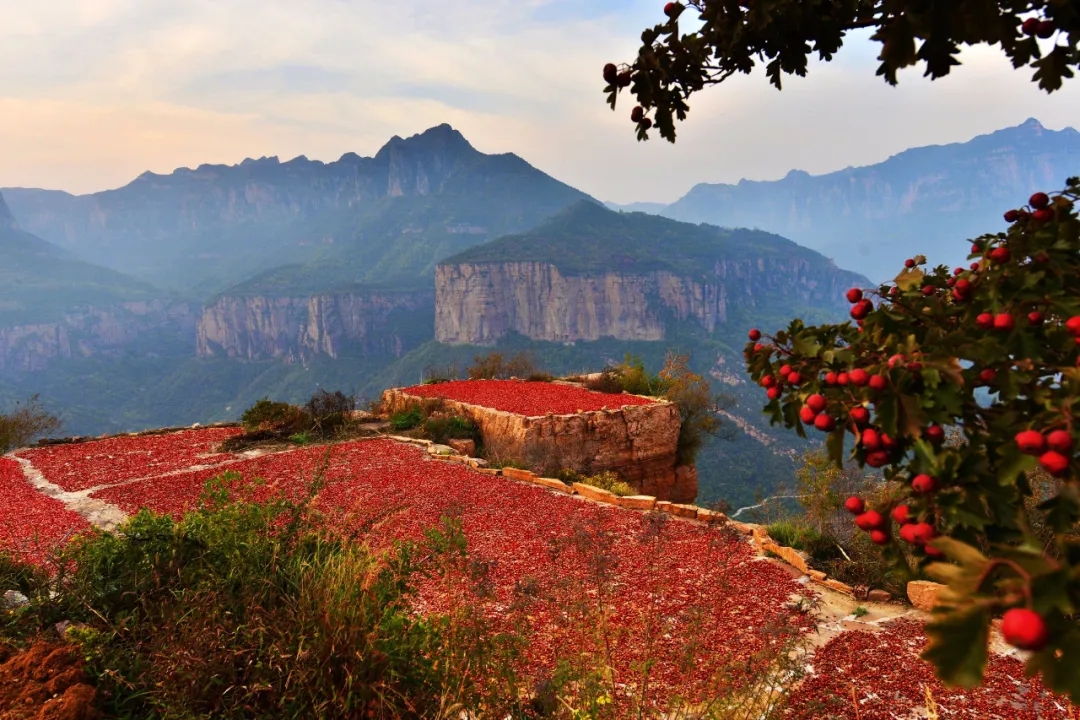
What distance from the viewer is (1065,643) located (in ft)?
3.36

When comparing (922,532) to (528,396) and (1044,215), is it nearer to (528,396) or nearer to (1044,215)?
(1044,215)

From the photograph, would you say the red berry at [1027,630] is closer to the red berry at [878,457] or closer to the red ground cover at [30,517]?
the red berry at [878,457]

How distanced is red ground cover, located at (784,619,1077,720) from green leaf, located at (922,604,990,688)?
11.6ft

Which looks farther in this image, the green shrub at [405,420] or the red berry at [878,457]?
the green shrub at [405,420]

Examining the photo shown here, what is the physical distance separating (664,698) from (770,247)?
168m

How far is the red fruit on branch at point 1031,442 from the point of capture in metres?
1.30

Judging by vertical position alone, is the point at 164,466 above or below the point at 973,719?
below

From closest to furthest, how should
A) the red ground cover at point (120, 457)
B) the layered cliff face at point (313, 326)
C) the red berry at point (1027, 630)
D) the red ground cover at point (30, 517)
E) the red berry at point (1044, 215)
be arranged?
the red berry at point (1027, 630), the red berry at point (1044, 215), the red ground cover at point (30, 517), the red ground cover at point (120, 457), the layered cliff face at point (313, 326)

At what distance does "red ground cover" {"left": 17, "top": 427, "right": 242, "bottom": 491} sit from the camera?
12555 mm

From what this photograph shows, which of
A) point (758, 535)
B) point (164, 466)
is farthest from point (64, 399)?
point (758, 535)

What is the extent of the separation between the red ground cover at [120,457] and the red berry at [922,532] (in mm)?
13854

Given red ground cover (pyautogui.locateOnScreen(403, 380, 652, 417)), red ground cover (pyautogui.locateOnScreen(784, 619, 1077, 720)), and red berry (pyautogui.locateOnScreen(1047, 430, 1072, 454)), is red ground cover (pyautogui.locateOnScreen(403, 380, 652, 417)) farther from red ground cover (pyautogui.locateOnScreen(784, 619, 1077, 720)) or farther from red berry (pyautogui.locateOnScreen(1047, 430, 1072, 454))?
red berry (pyautogui.locateOnScreen(1047, 430, 1072, 454))

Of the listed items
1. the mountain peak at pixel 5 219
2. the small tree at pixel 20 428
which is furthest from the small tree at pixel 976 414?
the mountain peak at pixel 5 219

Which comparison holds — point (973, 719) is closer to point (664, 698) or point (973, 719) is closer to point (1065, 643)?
point (664, 698)
